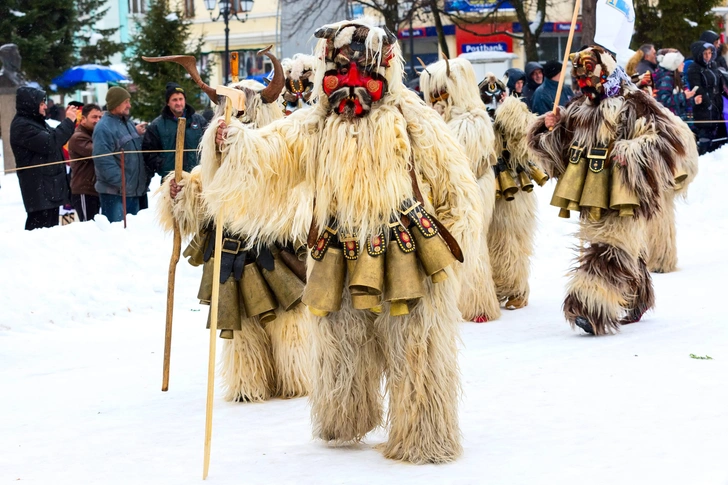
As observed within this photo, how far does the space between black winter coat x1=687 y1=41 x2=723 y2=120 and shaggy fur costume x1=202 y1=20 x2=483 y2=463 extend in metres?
10.8

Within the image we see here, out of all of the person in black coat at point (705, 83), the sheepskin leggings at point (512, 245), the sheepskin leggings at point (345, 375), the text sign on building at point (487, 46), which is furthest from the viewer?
the text sign on building at point (487, 46)

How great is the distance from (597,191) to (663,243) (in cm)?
318

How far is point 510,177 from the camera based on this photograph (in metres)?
8.63

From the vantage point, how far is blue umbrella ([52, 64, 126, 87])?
25.0 m

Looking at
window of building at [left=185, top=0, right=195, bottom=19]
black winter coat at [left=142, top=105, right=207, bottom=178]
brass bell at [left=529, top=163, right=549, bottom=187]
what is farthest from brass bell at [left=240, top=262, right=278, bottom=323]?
window of building at [left=185, top=0, right=195, bottom=19]

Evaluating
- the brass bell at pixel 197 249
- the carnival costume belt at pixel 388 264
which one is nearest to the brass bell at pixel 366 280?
the carnival costume belt at pixel 388 264

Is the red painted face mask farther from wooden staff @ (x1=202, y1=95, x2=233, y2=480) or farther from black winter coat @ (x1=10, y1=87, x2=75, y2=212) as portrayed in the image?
black winter coat @ (x1=10, y1=87, x2=75, y2=212)

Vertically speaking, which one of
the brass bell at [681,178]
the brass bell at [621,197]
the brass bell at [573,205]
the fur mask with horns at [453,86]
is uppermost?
the fur mask with horns at [453,86]

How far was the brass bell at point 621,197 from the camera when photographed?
703 cm

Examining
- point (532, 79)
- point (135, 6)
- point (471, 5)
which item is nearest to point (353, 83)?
point (532, 79)

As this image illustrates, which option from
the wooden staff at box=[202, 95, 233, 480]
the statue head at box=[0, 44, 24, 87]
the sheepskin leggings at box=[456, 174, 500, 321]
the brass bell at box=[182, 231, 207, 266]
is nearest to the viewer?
the wooden staff at box=[202, 95, 233, 480]

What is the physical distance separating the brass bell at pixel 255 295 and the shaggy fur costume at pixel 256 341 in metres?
0.11

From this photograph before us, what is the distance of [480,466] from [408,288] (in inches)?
34.6

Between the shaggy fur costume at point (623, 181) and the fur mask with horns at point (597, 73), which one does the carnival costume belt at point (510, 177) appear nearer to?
the shaggy fur costume at point (623, 181)
